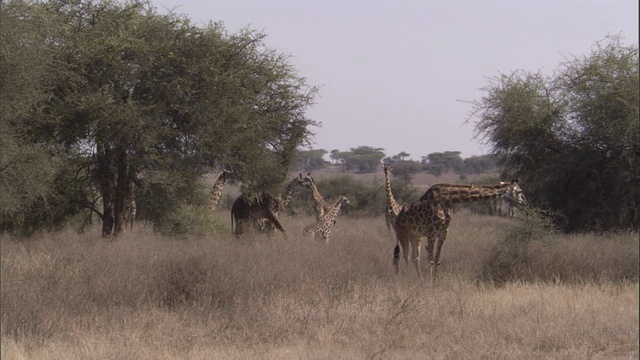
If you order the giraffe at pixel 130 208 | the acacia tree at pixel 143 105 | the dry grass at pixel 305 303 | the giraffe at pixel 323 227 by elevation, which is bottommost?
Answer: the dry grass at pixel 305 303

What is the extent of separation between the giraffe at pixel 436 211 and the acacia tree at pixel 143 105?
3.91 metres

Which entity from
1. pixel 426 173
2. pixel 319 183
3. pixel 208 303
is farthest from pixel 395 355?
pixel 426 173

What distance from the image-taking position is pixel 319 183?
39188mm

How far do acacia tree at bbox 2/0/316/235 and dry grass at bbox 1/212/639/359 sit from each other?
2192mm

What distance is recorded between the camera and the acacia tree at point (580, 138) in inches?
723

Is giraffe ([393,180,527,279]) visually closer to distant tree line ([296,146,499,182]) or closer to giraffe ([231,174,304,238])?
giraffe ([231,174,304,238])

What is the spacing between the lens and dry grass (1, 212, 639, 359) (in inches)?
349

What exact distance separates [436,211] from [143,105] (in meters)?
5.68

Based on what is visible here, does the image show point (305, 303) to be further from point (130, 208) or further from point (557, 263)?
point (130, 208)

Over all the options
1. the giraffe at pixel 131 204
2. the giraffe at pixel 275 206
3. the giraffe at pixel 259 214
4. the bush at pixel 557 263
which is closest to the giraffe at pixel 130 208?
the giraffe at pixel 131 204

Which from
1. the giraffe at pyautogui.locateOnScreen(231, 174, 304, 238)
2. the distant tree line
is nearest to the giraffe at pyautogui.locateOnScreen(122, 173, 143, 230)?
the giraffe at pyautogui.locateOnScreen(231, 174, 304, 238)

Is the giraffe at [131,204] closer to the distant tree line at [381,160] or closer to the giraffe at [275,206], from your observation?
the giraffe at [275,206]

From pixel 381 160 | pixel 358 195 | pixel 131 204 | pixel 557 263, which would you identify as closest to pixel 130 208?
pixel 131 204

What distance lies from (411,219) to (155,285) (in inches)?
184
